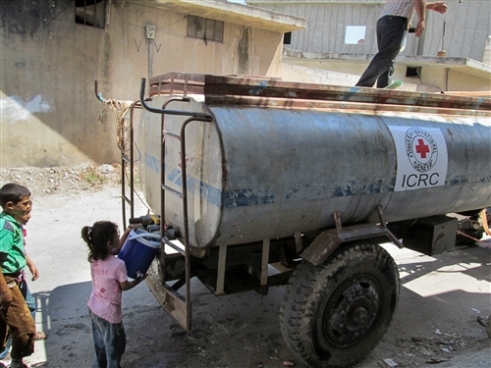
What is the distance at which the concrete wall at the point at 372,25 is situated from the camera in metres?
19.4

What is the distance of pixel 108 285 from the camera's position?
280 cm

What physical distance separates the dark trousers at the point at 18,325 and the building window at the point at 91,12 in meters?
7.21

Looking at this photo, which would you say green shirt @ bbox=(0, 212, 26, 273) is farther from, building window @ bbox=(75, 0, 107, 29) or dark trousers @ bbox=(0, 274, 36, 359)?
building window @ bbox=(75, 0, 107, 29)

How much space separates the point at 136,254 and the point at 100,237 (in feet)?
1.01

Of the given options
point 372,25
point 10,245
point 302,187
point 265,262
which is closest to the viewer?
point 302,187

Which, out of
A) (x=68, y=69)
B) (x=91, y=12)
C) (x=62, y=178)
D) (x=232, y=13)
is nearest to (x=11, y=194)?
(x=62, y=178)

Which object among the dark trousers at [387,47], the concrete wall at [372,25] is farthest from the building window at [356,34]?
the dark trousers at [387,47]

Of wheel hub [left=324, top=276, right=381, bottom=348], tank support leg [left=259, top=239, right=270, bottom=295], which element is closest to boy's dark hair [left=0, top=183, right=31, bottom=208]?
tank support leg [left=259, top=239, right=270, bottom=295]

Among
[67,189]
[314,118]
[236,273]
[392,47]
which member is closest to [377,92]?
[314,118]

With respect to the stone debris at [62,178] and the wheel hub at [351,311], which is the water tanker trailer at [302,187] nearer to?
the wheel hub at [351,311]

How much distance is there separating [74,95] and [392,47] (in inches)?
260

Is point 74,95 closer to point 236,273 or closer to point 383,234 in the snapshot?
point 236,273

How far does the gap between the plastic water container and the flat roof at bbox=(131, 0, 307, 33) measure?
771cm

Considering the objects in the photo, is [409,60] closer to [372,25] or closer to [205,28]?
[372,25]
